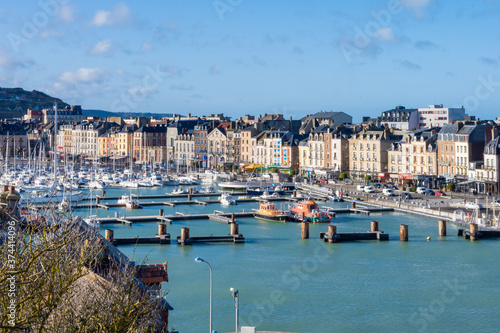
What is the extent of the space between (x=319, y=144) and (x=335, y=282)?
53.6 meters

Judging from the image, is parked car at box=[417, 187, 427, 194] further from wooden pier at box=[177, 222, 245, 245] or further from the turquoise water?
wooden pier at box=[177, 222, 245, 245]

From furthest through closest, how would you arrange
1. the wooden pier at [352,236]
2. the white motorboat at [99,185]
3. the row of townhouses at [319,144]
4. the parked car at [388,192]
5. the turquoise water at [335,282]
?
1. the white motorboat at [99,185]
2. the row of townhouses at [319,144]
3. the parked car at [388,192]
4. the wooden pier at [352,236]
5. the turquoise water at [335,282]

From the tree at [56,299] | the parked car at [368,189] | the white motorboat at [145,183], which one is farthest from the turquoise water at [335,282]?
the white motorboat at [145,183]

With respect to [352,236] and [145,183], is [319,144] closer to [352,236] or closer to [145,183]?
[145,183]

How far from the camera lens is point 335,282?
99.0ft

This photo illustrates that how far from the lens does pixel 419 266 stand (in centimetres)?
3334

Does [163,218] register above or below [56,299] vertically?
below

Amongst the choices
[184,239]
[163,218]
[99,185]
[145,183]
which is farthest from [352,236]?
[145,183]

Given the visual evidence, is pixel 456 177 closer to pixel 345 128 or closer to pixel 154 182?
pixel 345 128

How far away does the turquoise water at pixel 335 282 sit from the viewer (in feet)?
80.1

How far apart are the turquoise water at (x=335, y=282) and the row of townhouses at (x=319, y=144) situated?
20.9 metres

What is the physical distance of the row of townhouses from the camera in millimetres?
64750

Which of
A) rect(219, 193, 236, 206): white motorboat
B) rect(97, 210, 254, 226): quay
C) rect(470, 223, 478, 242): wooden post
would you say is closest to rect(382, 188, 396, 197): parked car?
rect(219, 193, 236, 206): white motorboat

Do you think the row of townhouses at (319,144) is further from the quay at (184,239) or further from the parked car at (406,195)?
the quay at (184,239)
